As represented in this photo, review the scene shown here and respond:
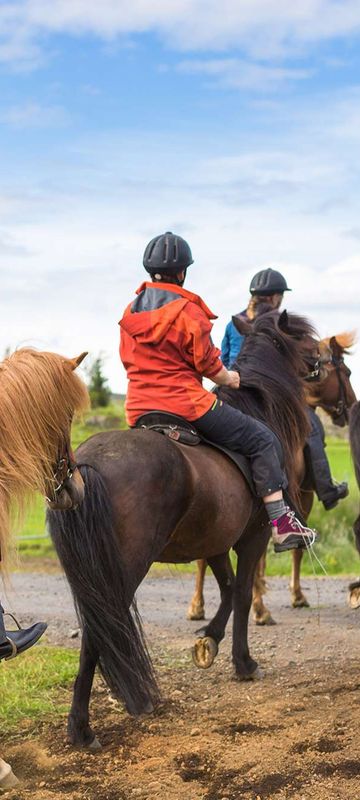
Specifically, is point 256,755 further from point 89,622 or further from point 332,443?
point 332,443

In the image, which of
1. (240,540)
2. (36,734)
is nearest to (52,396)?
(36,734)

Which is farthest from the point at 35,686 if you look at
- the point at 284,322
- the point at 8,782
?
the point at 284,322

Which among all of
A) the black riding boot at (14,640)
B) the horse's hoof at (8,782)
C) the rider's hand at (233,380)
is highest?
the rider's hand at (233,380)

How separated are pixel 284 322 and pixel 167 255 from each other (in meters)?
1.63

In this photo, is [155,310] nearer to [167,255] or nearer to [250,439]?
[167,255]

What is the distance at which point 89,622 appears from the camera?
216 inches

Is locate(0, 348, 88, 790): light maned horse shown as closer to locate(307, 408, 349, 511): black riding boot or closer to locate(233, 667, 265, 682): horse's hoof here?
locate(233, 667, 265, 682): horse's hoof

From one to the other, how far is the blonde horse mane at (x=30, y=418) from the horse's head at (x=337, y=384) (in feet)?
16.5

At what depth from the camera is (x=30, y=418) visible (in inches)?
188

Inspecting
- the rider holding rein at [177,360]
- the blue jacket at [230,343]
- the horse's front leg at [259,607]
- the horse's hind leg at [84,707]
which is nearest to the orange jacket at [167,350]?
the rider holding rein at [177,360]

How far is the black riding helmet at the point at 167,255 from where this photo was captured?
641 cm

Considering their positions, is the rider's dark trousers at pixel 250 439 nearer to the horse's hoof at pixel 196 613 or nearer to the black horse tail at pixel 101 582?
the black horse tail at pixel 101 582

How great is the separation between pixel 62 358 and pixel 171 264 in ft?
5.56

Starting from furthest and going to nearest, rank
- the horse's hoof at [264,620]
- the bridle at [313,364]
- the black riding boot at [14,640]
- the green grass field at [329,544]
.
→ 1. the green grass field at [329,544]
2. the horse's hoof at [264,620]
3. the bridle at [313,364]
4. the black riding boot at [14,640]
